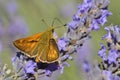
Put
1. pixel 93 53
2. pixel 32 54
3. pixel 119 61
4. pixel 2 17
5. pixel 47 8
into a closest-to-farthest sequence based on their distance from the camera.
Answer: pixel 32 54
pixel 119 61
pixel 93 53
pixel 2 17
pixel 47 8

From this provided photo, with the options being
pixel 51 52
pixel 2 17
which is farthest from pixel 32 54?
pixel 2 17

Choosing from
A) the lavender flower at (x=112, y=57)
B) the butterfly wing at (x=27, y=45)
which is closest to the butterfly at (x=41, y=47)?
the butterfly wing at (x=27, y=45)

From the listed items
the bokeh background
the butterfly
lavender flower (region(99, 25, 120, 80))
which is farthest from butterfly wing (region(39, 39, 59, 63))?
the bokeh background

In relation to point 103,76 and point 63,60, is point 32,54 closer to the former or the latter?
point 63,60

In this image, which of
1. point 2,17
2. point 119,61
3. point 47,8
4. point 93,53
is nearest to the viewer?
point 119,61

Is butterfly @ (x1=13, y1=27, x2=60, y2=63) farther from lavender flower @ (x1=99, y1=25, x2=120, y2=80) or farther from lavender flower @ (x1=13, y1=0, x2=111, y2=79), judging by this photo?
lavender flower @ (x1=99, y1=25, x2=120, y2=80)

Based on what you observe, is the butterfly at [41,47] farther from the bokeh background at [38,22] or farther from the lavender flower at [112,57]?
the bokeh background at [38,22]
